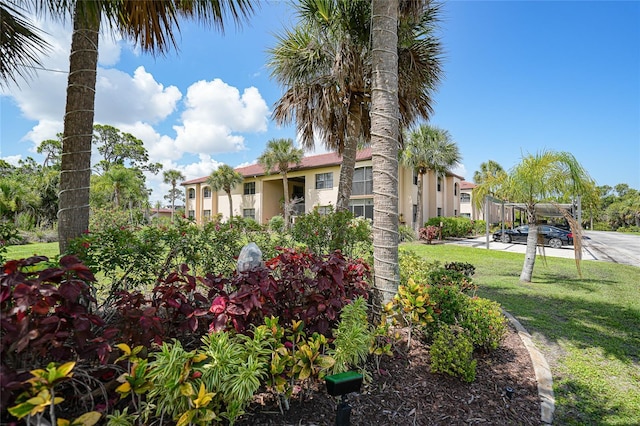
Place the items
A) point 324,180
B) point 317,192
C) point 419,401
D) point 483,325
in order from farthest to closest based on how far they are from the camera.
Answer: point 317,192 → point 324,180 → point 483,325 → point 419,401

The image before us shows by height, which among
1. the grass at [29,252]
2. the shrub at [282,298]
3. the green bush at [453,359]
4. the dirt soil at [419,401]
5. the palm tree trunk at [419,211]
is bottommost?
the dirt soil at [419,401]

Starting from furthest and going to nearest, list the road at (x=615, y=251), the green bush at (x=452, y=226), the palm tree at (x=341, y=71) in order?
the green bush at (x=452, y=226) → the road at (x=615, y=251) → the palm tree at (x=341, y=71)

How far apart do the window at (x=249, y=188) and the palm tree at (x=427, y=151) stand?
1496 cm

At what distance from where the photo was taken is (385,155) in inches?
167

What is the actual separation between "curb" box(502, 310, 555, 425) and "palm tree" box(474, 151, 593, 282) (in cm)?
477

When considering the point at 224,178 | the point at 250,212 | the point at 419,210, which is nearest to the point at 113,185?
the point at 224,178

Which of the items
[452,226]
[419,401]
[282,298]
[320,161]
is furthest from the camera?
[320,161]

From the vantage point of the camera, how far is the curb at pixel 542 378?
2783 mm

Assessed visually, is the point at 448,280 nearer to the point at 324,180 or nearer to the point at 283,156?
the point at 324,180

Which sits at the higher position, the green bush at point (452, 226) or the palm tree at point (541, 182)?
the palm tree at point (541, 182)

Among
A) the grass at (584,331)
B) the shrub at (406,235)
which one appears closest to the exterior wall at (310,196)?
the shrub at (406,235)

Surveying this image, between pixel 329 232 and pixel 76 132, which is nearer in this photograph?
pixel 76 132

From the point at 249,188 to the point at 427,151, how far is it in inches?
679

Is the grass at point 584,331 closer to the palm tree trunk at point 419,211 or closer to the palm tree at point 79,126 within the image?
the palm tree at point 79,126
